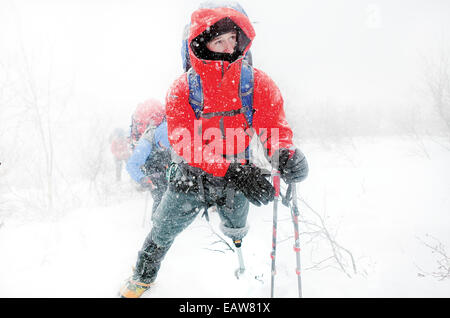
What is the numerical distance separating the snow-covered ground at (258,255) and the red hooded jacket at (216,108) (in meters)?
1.25

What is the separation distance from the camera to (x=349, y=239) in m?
2.81

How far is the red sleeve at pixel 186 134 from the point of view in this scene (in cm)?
165

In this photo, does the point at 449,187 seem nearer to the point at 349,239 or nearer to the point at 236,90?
the point at 349,239

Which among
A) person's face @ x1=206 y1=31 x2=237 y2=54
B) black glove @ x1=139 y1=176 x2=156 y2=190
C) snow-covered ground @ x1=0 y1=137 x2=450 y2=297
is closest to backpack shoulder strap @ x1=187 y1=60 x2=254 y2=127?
person's face @ x1=206 y1=31 x2=237 y2=54

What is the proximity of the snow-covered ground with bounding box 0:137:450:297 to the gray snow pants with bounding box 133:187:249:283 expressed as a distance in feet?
1.08

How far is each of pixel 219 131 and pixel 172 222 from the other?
0.89 m

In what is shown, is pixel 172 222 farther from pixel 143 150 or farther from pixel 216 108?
pixel 143 150

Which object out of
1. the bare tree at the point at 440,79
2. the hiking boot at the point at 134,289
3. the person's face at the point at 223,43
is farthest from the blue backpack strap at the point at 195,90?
the bare tree at the point at 440,79

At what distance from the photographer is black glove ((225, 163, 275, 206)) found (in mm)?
1665

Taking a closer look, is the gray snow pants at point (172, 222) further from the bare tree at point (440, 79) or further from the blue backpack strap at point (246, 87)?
the bare tree at point (440, 79)

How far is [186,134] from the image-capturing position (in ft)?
5.53

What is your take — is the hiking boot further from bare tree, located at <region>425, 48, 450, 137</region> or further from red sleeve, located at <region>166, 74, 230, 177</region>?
bare tree, located at <region>425, 48, 450, 137</region>

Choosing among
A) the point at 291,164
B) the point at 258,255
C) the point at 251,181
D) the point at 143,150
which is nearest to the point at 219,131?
the point at 251,181

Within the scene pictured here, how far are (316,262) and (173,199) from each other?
1.74m
